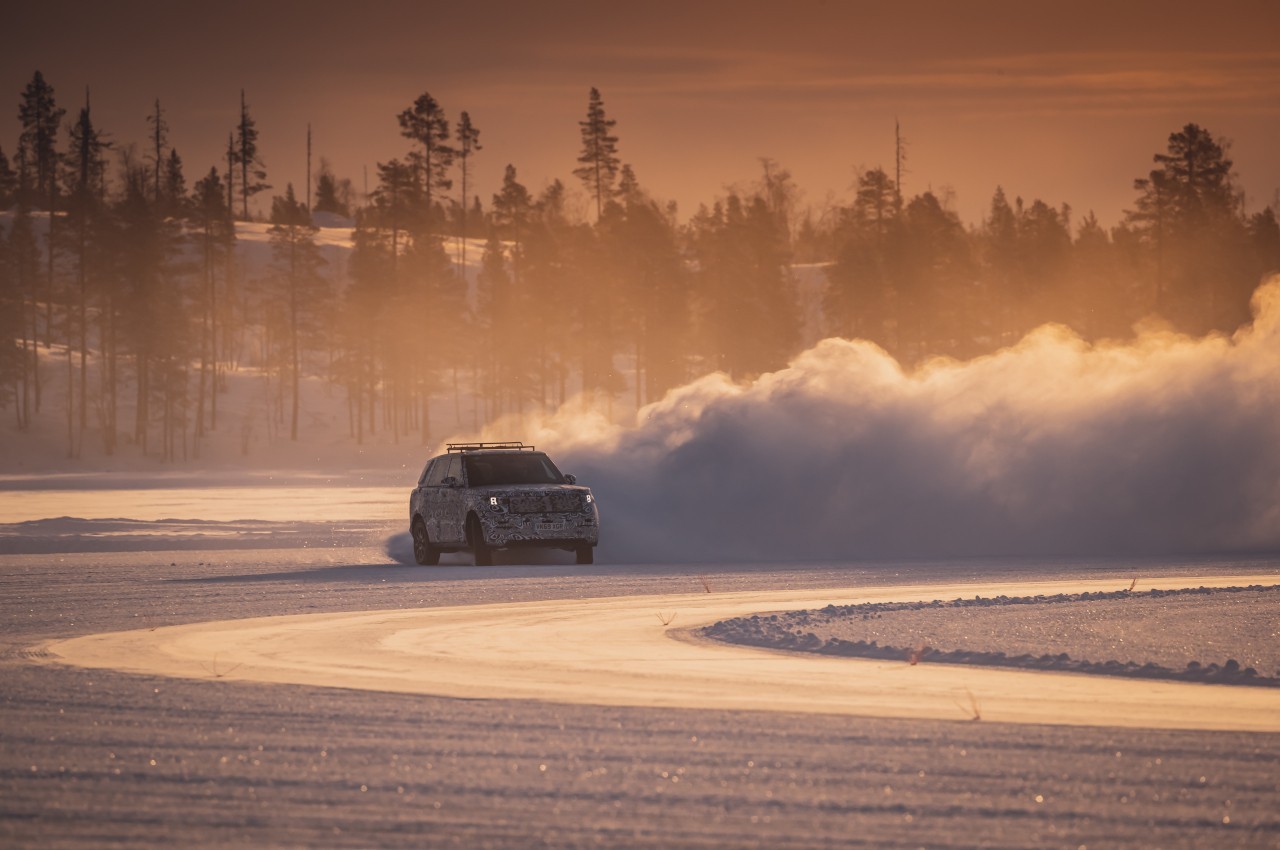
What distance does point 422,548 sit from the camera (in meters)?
31.0

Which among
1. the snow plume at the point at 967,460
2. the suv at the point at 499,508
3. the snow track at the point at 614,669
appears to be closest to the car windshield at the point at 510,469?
the suv at the point at 499,508

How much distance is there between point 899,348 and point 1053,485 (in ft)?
314

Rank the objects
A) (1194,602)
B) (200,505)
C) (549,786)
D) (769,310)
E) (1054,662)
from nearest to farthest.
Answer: (549,786) < (1054,662) < (1194,602) < (200,505) < (769,310)

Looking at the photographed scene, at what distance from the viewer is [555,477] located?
30.3 metres

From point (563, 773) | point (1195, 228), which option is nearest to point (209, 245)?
point (1195, 228)

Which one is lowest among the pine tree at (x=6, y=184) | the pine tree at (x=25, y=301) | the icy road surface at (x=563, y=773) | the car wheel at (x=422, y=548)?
the icy road surface at (x=563, y=773)

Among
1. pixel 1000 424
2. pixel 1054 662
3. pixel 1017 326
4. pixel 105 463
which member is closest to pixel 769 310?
pixel 1017 326

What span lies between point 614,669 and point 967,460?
1943 centimetres

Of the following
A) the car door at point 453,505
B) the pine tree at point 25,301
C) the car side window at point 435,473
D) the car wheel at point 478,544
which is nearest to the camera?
the car wheel at point 478,544

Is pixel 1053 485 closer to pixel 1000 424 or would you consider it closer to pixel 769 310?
pixel 1000 424

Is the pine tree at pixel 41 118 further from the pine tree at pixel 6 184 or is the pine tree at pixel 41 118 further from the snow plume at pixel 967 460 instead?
the snow plume at pixel 967 460

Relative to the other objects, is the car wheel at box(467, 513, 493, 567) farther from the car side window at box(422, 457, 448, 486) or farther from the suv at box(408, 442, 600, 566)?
the car side window at box(422, 457, 448, 486)

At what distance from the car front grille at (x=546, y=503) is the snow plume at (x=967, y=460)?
8.75ft

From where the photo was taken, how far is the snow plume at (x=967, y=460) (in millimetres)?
32188
